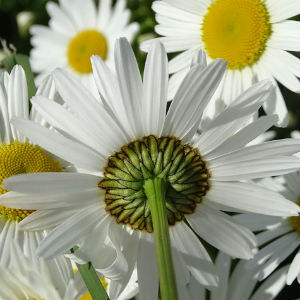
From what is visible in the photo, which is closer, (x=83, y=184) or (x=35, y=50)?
(x=83, y=184)

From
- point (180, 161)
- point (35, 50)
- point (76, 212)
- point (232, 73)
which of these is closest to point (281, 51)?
point (232, 73)

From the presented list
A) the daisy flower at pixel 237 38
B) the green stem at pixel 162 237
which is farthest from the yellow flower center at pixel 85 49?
the green stem at pixel 162 237

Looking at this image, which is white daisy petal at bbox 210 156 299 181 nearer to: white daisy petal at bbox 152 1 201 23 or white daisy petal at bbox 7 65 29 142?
white daisy petal at bbox 7 65 29 142

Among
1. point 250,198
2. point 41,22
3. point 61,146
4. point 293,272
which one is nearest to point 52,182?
point 61,146

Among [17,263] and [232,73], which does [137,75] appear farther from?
[232,73]

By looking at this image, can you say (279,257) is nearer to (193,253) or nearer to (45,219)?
(193,253)

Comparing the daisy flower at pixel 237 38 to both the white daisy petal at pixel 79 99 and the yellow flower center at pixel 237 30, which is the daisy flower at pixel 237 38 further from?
the white daisy petal at pixel 79 99
